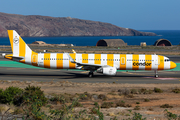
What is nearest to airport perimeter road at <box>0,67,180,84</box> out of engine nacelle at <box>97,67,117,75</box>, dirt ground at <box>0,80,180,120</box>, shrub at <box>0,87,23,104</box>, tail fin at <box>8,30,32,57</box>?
engine nacelle at <box>97,67,117,75</box>

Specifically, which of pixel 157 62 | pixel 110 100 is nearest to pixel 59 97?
pixel 110 100

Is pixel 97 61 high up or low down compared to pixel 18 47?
down

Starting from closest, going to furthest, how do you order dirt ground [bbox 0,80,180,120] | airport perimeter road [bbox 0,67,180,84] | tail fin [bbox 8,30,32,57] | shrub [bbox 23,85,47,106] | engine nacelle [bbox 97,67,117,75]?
dirt ground [bbox 0,80,180,120] < shrub [bbox 23,85,47,106] < airport perimeter road [bbox 0,67,180,84] < engine nacelle [bbox 97,67,117,75] < tail fin [bbox 8,30,32,57]

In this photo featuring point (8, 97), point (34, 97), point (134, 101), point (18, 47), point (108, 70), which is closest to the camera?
point (34, 97)

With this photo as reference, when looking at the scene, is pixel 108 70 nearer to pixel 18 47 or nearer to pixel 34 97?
pixel 18 47

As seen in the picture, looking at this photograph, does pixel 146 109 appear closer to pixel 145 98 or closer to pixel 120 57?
pixel 145 98

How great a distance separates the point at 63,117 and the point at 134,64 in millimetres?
28902

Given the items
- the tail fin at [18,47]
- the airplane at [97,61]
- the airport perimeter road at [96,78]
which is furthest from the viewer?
the tail fin at [18,47]

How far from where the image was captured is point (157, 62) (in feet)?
142

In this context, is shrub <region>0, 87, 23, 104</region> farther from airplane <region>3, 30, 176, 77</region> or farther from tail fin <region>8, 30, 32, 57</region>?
tail fin <region>8, 30, 32, 57</region>

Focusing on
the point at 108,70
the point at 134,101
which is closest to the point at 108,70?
the point at 108,70

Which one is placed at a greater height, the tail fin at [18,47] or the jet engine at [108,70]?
the tail fin at [18,47]

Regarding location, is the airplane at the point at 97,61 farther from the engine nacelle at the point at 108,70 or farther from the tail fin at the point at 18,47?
the engine nacelle at the point at 108,70

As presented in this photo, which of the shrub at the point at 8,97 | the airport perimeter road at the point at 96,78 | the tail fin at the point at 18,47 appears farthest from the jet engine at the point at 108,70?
the shrub at the point at 8,97
